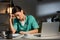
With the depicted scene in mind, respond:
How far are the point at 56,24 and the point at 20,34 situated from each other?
1.49 feet

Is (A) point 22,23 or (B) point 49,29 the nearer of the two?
(B) point 49,29

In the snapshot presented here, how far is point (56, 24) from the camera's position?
278 centimetres

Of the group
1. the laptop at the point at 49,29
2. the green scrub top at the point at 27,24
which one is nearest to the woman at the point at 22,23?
the green scrub top at the point at 27,24

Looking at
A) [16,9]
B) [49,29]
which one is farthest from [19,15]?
[49,29]

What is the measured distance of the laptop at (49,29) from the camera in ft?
8.96

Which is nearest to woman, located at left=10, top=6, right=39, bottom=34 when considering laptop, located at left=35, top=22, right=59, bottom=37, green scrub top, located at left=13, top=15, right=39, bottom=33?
green scrub top, located at left=13, top=15, right=39, bottom=33

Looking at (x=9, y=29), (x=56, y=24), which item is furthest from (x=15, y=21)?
(x=56, y=24)

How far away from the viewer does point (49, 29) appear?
274 cm

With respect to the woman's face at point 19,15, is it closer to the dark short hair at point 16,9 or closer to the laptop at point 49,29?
the dark short hair at point 16,9

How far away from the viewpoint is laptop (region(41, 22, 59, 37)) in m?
2.73

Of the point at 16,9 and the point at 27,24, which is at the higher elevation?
the point at 16,9

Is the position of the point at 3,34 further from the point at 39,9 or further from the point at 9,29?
the point at 39,9

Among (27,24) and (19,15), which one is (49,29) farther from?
(19,15)

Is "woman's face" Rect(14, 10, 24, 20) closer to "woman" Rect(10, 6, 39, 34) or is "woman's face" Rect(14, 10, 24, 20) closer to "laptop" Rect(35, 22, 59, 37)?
"woman" Rect(10, 6, 39, 34)
